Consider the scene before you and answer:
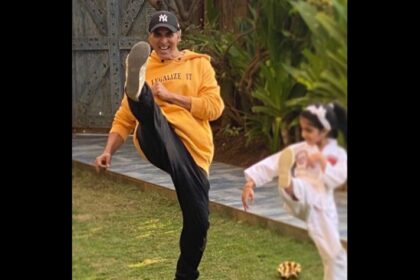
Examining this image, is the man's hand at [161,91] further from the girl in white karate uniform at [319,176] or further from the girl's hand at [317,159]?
the girl's hand at [317,159]

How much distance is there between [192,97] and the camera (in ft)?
9.23

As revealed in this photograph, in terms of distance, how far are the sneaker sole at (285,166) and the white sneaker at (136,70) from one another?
0.56 metres

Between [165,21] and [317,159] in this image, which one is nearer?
[317,159]

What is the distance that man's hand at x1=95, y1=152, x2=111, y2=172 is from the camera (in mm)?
2955

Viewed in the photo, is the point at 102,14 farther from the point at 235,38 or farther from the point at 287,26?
the point at 287,26

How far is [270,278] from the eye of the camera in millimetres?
2727

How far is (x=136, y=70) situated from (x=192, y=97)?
8.3 inches

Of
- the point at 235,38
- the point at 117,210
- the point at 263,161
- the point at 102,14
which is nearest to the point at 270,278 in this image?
the point at 263,161

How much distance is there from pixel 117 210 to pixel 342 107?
0.89 metres

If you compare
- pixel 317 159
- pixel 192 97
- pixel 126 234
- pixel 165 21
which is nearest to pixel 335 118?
pixel 317 159

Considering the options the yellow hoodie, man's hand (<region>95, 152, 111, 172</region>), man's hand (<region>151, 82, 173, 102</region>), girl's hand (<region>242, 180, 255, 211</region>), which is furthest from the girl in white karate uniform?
man's hand (<region>95, 152, 111, 172</region>)

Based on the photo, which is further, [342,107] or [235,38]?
[235,38]

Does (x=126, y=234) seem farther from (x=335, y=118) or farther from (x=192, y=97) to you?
(x=335, y=118)

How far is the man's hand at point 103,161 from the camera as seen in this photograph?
2955 millimetres
